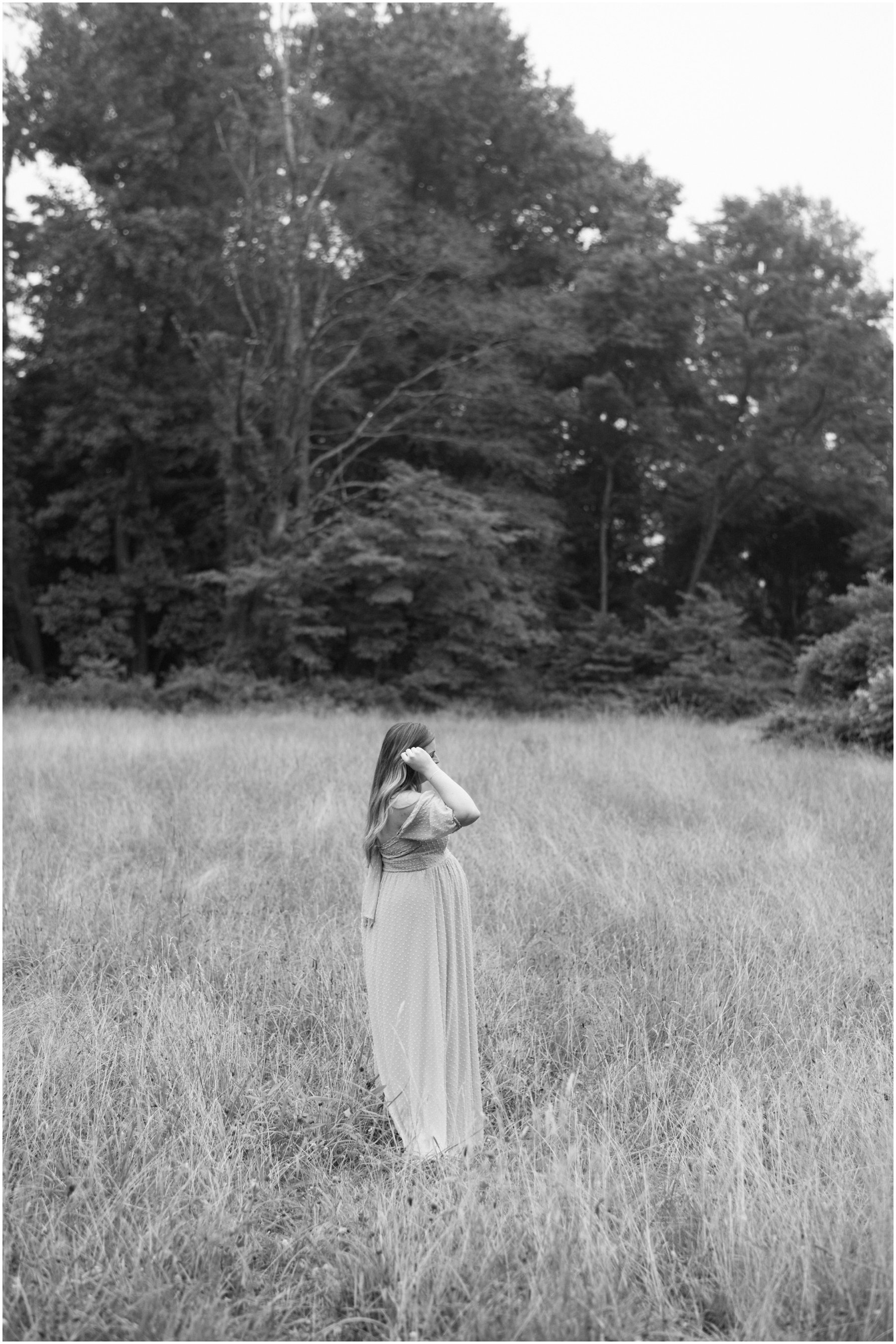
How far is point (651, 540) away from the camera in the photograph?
32688 mm

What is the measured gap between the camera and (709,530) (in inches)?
1172

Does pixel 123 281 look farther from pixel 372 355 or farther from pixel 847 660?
pixel 847 660

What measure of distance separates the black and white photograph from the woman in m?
0.02

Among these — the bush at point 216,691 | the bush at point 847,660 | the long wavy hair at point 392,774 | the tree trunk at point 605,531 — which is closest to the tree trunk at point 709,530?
the tree trunk at point 605,531

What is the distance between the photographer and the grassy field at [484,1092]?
10.5 feet

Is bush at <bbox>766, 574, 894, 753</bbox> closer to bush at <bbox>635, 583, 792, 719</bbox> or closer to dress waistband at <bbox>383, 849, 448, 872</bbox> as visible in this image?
bush at <bbox>635, 583, 792, 719</bbox>

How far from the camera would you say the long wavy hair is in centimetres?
432

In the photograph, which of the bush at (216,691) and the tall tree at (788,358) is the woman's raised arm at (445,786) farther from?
the tall tree at (788,358)

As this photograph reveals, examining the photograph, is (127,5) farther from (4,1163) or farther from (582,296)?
(4,1163)

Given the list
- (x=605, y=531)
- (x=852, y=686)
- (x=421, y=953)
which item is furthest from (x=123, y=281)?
(x=421, y=953)

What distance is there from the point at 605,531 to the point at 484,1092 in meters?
25.0

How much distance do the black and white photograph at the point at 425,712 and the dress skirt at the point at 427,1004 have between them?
0.06ft

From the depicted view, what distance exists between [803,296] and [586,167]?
6.32 meters

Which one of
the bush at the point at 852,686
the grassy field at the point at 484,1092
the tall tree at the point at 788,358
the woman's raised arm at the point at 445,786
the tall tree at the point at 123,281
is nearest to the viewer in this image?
the grassy field at the point at 484,1092
